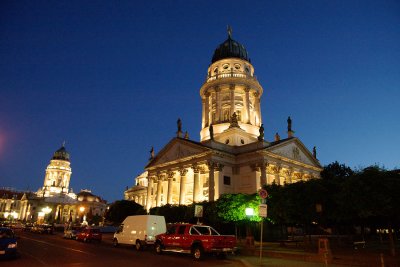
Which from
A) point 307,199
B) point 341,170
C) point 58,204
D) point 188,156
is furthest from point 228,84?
point 58,204

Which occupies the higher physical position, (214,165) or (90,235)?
(214,165)

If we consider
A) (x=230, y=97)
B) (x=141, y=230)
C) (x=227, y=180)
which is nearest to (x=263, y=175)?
(x=227, y=180)

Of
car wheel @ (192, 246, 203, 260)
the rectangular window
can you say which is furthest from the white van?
the rectangular window

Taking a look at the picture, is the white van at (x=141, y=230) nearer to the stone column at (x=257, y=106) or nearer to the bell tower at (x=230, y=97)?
the bell tower at (x=230, y=97)

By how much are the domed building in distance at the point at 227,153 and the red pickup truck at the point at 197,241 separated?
84.9 ft

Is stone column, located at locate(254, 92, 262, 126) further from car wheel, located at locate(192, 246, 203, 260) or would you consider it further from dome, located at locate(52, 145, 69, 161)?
dome, located at locate(52, 145, 69, 161)

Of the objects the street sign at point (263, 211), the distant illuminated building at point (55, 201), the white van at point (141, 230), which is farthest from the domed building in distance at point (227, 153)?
the distant illuminated building at point (55, 201)

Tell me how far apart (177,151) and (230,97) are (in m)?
18.4

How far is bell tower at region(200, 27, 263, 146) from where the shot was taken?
210 feet

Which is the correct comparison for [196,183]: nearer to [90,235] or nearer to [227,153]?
[227,153]

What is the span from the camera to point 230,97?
6669 cm

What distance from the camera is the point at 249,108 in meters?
66.8

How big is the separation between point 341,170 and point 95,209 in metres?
119

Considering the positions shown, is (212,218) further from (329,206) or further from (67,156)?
(67,156)
